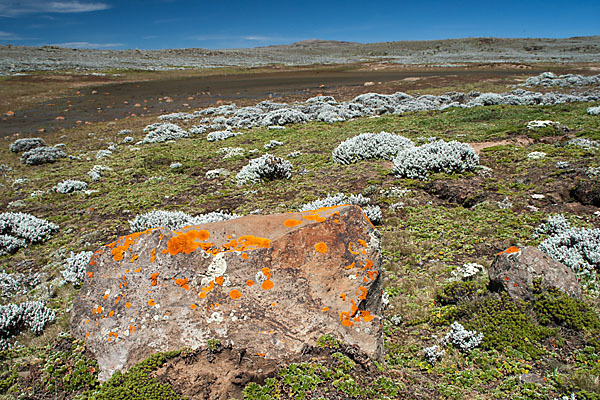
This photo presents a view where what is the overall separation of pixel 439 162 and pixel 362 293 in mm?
7052

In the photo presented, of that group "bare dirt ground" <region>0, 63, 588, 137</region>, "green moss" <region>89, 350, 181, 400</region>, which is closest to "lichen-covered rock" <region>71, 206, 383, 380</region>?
"green moss" <region>89, 350, 181, 400</region>

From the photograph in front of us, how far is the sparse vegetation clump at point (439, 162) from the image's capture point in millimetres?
9688

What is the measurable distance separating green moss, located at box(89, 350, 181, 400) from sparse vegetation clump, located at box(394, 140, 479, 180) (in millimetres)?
8023

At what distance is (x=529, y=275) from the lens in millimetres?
4617

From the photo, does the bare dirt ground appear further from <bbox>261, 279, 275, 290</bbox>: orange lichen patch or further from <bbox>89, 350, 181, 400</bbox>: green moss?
<bbox>261, 279, 275, 290</bbox>: orange lichen patch

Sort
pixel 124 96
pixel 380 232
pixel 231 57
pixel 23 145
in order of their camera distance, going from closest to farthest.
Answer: pixel 380 232, pixel 23 145, pixel 124 96, pixel 231 57

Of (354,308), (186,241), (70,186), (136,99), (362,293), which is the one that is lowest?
(70,186)

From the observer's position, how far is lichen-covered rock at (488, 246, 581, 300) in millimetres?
4559

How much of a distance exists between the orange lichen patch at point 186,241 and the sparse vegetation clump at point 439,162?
7053 mm

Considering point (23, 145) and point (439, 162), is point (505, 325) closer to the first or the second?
point (439, 162)

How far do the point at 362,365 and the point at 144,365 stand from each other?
94.0 inches

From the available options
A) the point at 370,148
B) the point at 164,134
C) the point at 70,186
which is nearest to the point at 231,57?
the point at 164,134

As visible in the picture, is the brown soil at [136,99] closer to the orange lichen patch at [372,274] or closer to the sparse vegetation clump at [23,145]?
the sparse vegetation clump at [23,145]

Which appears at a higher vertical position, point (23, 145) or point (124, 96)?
point (124, 96)
